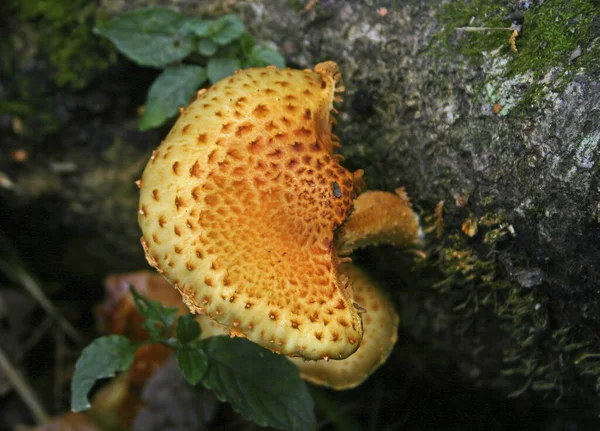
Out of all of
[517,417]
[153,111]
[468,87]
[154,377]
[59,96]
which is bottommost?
[154,377]

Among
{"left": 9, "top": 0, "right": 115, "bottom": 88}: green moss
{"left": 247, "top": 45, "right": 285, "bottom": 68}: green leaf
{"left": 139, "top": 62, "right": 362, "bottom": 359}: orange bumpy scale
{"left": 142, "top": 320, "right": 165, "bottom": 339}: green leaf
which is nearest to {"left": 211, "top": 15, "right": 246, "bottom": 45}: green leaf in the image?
{"left": 247, "top": 45, "right": 285, "bottom": 68}: green leaf

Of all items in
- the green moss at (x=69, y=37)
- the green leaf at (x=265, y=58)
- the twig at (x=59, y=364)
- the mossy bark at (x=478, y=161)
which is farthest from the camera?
the twig at (x=59, y=364)

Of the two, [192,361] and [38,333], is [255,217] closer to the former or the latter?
[192,361]

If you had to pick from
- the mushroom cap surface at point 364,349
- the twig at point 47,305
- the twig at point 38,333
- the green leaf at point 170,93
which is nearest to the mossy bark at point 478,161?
the mushroom cap surface at point 364,349

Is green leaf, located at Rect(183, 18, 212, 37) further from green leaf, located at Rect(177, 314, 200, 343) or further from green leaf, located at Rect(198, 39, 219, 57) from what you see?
green leaf, located at Rect(177, 314, 200, 343)

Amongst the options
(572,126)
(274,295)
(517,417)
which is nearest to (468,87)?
(572,126)

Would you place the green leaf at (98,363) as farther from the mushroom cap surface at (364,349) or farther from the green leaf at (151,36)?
the green leaf at (151,36)

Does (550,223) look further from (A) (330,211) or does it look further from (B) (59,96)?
(B) (59,96)
